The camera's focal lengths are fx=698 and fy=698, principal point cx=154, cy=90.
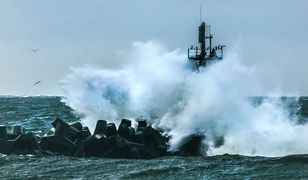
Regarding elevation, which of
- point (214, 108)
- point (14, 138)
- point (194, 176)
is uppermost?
point (214, 108)

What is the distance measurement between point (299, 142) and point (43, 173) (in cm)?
1253

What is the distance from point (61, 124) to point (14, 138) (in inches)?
103

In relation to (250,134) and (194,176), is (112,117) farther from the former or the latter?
(194,176)

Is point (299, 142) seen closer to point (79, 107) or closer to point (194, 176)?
point (194, 176)

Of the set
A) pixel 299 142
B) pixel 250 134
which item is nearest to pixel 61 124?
pixel 250 134

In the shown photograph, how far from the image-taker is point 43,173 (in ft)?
79.3

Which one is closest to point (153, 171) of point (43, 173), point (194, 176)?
point (194, 176)

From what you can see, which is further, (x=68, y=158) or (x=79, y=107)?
(x=79, y=107)

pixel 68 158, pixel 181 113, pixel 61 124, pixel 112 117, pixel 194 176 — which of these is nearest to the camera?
pixel 194 176

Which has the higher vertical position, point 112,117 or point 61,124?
point 112,117

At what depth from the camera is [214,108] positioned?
33656 mm

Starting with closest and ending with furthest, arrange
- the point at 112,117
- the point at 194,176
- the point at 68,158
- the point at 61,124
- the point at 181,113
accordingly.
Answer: the point at 194,176 → the point at 68,158 → the point at 61,124 → the point at 181,113 → the point at 112,117

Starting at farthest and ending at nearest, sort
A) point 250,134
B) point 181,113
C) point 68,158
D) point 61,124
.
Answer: point 181,113
point 250,134
point 61,124
point 68,158

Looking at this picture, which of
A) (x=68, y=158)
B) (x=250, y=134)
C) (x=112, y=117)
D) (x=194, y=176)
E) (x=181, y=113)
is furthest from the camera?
(x=112, y=117)
